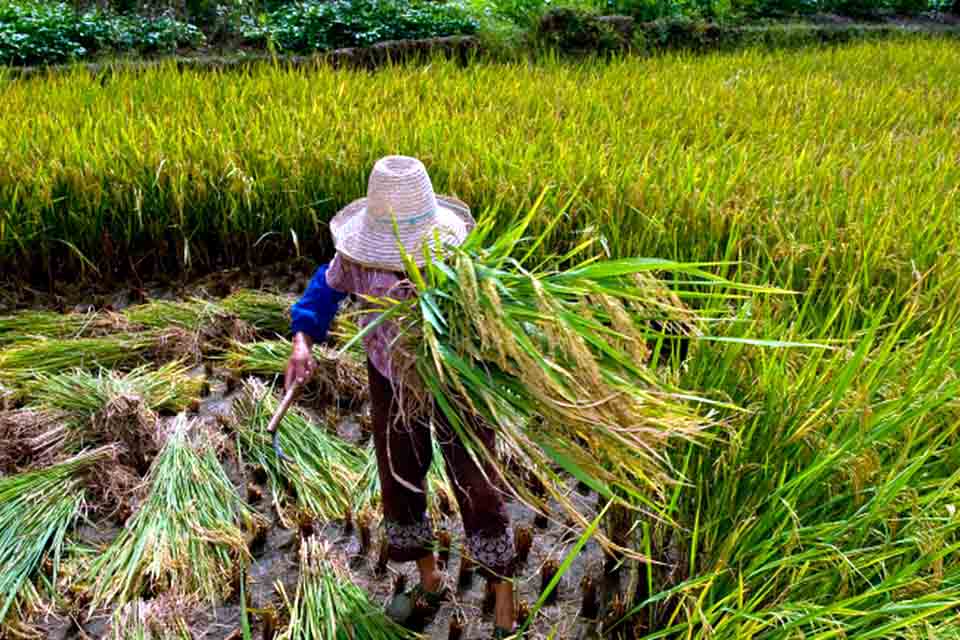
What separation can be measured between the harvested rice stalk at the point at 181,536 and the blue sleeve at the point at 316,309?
54 centimetres

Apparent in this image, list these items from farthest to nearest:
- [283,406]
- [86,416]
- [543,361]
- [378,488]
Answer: [86,416] < [378,488] < [283,406] < [543,361]

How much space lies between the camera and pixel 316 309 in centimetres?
148

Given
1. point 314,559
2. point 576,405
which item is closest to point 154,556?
point 314,559

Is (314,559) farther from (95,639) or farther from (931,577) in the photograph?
(931,577)

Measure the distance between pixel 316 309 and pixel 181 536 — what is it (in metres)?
0.61

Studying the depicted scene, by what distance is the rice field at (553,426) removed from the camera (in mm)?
1434

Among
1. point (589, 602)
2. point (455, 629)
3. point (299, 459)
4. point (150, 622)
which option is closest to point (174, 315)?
point (299, 459)

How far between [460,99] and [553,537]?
2396 millimetres

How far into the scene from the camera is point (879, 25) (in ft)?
21.7

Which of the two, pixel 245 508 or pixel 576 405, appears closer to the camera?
pixel 576 405

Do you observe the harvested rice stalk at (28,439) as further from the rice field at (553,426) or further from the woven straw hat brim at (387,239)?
the woven straw hat brim at (387,239)

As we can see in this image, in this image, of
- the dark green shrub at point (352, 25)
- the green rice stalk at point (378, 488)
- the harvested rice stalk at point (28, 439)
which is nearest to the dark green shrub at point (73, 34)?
the dark green shrub at point (352, 25)

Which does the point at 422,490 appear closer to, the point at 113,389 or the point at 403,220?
the point at 403,220

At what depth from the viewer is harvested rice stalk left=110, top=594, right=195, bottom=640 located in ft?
4.94
